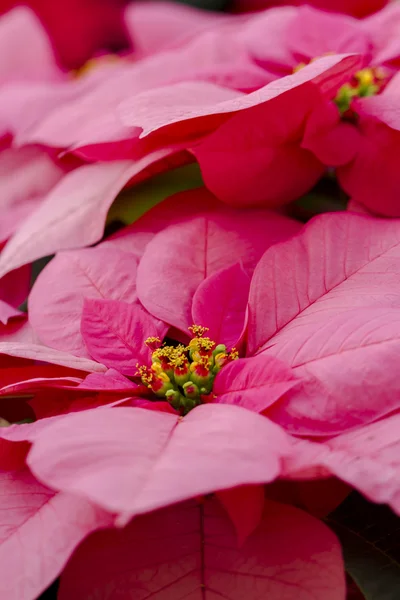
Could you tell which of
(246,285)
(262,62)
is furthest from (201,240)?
(262,62)

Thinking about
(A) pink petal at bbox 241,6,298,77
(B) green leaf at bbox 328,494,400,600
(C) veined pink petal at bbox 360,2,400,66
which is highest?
(A) pink petal at bbox 241,6,298,77

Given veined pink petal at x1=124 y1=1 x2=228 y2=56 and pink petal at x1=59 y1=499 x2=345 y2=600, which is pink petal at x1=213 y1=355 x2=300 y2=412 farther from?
veined pink petal at x1=124 y1=1 x2=228 y2=56

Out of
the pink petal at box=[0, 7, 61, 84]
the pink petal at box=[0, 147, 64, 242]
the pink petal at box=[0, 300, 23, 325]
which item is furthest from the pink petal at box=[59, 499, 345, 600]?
the pink petal at box=[0, 7, 61, 84]

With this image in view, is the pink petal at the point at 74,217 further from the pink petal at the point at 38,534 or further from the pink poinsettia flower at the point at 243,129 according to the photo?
the pink petal at the point at 38,534

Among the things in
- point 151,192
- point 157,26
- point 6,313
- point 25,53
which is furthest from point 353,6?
point 6,313

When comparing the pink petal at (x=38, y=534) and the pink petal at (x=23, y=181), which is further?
the pink petal at (x=23, y=181)

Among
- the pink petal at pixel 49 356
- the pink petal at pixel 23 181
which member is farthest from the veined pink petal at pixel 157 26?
the pink petal at pixel 49 356
